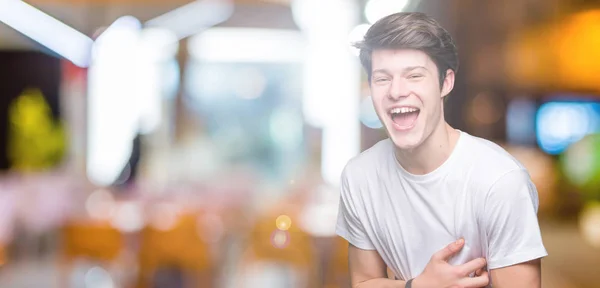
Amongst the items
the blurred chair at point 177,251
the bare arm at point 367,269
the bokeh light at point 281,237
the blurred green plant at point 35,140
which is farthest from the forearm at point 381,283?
the blurred green plant at point 35,140


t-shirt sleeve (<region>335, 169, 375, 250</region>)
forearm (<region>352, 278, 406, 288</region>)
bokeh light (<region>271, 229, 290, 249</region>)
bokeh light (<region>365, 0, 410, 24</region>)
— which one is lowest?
bokeh light (<region>271, 229, 290, 249</region>)

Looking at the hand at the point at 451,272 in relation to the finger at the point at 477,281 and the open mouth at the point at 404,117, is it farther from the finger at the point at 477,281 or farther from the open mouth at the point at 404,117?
the open mouth at the point at 404,117

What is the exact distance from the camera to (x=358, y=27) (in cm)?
98

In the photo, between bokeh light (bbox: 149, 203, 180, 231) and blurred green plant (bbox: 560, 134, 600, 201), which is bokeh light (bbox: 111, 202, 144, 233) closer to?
bokeh light (bbox: 149, 203, 180, 231)

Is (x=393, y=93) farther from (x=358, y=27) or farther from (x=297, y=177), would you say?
(x=297, y=177)

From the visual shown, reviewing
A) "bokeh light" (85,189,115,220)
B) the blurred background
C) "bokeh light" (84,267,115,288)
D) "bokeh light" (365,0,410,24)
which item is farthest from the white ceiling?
"bokeh light" (365,0,410,24)

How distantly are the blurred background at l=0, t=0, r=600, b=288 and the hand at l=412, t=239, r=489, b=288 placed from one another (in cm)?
117

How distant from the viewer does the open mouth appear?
837 millimetres

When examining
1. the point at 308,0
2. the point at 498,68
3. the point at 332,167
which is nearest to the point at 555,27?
the point at 498,68

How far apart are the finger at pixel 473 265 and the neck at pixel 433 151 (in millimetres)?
119

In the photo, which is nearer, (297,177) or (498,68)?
(297,177)

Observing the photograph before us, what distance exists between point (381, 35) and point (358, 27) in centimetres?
13

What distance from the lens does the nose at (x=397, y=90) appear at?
0.83m

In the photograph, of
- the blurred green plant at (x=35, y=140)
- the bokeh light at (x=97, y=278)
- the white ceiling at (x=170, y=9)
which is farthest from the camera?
the blurred green plant at (x=35, y=140)
